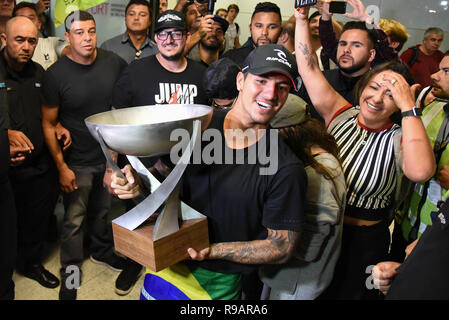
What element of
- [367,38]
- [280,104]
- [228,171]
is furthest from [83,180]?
[367,38]

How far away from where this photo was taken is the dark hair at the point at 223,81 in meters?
1.72

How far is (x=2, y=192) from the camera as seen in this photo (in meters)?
1.66

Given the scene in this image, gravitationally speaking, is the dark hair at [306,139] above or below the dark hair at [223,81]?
Answer: below

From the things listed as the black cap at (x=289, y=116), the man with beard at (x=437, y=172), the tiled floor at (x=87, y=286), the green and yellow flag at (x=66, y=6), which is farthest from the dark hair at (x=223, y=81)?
the green and yellow flag at (x=66, y=6)

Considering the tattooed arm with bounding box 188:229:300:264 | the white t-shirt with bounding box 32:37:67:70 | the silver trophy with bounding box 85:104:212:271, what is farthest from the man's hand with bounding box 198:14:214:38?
the tattooed arm with bounding box 188:229:300:264

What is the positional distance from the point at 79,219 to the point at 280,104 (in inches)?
69.0

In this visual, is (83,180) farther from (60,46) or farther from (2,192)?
(60,46)

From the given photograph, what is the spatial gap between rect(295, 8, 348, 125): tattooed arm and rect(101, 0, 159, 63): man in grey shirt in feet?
4.71

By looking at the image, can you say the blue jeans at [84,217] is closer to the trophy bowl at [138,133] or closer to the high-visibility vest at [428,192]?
the trophy bowl at [138,133]

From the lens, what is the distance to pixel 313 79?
1.59 meters

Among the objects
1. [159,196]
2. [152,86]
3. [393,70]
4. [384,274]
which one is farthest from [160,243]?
[152,86]

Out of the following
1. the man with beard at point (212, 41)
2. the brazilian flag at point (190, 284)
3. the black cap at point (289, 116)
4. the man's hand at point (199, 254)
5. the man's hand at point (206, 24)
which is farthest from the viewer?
the man with beard at point (212, 41)

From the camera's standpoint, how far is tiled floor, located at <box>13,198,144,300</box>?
7.07 ft

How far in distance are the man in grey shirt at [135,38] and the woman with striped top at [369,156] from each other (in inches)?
60.6
